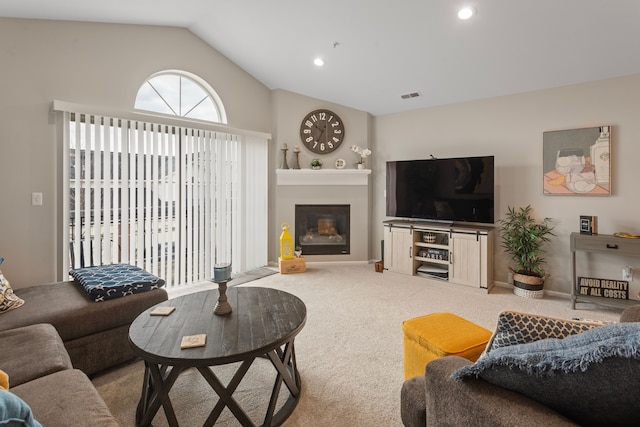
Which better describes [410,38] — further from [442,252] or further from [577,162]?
[442,252]

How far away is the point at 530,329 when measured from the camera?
104 cm

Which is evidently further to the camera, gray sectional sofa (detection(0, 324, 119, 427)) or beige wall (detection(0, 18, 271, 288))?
beige wall (detection(0, 18, 271, 288))

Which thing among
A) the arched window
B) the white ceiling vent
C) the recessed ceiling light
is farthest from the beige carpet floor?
the recessed ceiling light

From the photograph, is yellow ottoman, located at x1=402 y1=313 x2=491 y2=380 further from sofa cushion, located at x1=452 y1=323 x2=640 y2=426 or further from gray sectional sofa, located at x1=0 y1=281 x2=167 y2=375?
gray sectional sofa, located at x1=0 y1=281 x2=167 y2=375

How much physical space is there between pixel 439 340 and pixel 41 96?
3933 mm

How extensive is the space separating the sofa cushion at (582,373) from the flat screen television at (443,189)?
3430 mm

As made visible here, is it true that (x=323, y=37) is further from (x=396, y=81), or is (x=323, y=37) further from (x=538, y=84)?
(x=538, y=84)

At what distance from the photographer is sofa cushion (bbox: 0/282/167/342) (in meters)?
1.94

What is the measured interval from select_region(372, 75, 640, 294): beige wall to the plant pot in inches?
11.0

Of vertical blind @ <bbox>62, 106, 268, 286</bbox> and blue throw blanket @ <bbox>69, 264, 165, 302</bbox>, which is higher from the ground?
vertical blind @ <bbox>62, 106, 268, 286</bbox>

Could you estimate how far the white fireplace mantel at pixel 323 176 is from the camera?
4.93m

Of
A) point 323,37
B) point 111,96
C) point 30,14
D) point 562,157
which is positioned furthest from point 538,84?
point 30,14

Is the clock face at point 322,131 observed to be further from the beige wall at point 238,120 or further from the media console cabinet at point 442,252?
the media console cabinet at point 442,252

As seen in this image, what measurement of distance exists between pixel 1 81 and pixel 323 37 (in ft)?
10.1
